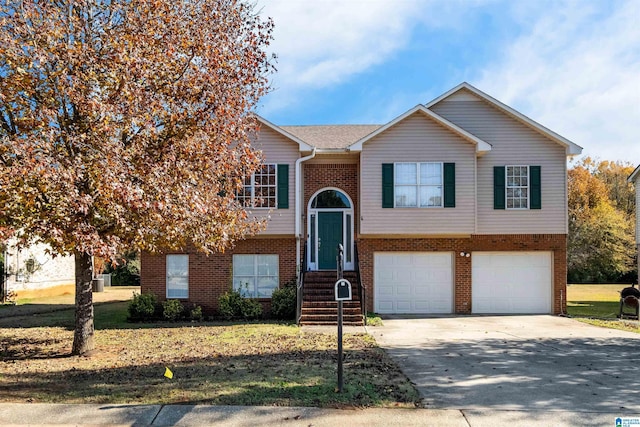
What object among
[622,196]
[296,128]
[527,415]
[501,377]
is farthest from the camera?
[622,196]

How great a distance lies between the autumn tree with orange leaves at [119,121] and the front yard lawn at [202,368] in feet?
4.72

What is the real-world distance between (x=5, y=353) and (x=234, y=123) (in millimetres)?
6859

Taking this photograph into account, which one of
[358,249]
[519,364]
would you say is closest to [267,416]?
[519,364]

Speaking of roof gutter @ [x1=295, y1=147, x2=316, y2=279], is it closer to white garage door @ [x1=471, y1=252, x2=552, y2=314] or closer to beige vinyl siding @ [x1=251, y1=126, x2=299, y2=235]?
beige vinyl siding @ [x1=251, y1=126, x2=299, y2=235]

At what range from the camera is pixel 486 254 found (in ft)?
58.9

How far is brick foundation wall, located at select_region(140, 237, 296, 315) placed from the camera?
17.3 meters

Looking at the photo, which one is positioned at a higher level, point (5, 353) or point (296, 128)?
point (296, 128)

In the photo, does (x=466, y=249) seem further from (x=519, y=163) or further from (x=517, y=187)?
(x=519, y=163)

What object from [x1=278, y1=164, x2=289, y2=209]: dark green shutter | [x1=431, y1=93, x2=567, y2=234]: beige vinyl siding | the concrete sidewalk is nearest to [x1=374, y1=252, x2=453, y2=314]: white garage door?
[x1=431, y1=93, x2=567, y2=234]: beige vinyl siding

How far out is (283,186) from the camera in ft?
55.1

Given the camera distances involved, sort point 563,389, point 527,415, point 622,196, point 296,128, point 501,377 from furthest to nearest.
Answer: point 622,196 < point 296,128 < point 501,377 < point 563,389 < point 527,415

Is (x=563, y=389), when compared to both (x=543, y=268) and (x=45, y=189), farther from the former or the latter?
(x=543, y=268)

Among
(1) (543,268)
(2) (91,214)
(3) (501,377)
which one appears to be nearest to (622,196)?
(1) (543,268)

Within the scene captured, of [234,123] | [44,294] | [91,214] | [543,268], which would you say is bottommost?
[44,294]
